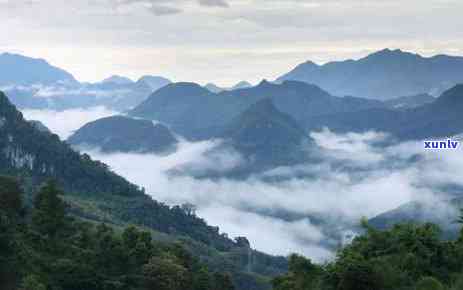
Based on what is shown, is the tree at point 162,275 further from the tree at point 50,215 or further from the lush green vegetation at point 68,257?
the tree at point 50,215

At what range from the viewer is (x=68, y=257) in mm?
64188

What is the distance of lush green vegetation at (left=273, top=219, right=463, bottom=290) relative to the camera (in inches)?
1875

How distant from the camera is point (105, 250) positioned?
63.9 metres

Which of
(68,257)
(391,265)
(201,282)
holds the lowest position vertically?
(201,282)

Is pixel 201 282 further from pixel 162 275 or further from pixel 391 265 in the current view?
pixel 391 265

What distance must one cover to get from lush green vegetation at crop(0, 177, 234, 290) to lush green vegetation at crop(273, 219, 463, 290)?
10516 mm

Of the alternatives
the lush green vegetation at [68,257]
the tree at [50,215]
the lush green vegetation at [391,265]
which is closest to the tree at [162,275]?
the lush green vegetation at [68,257]

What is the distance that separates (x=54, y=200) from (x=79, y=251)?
25.9ft

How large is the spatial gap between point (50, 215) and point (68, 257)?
6978mm

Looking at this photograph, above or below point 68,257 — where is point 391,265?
above

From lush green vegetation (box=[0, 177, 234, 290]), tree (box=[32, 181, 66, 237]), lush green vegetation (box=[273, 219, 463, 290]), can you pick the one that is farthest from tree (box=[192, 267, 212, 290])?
tree (box=[32, 181, 66, 237])

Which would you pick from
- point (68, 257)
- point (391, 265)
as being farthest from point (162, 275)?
point (391, 265)

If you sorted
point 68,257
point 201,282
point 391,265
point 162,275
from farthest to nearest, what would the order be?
point 201,282, point 68,257, point 162,275, point 391,265

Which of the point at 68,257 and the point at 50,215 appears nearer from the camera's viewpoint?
the point at 68,257
